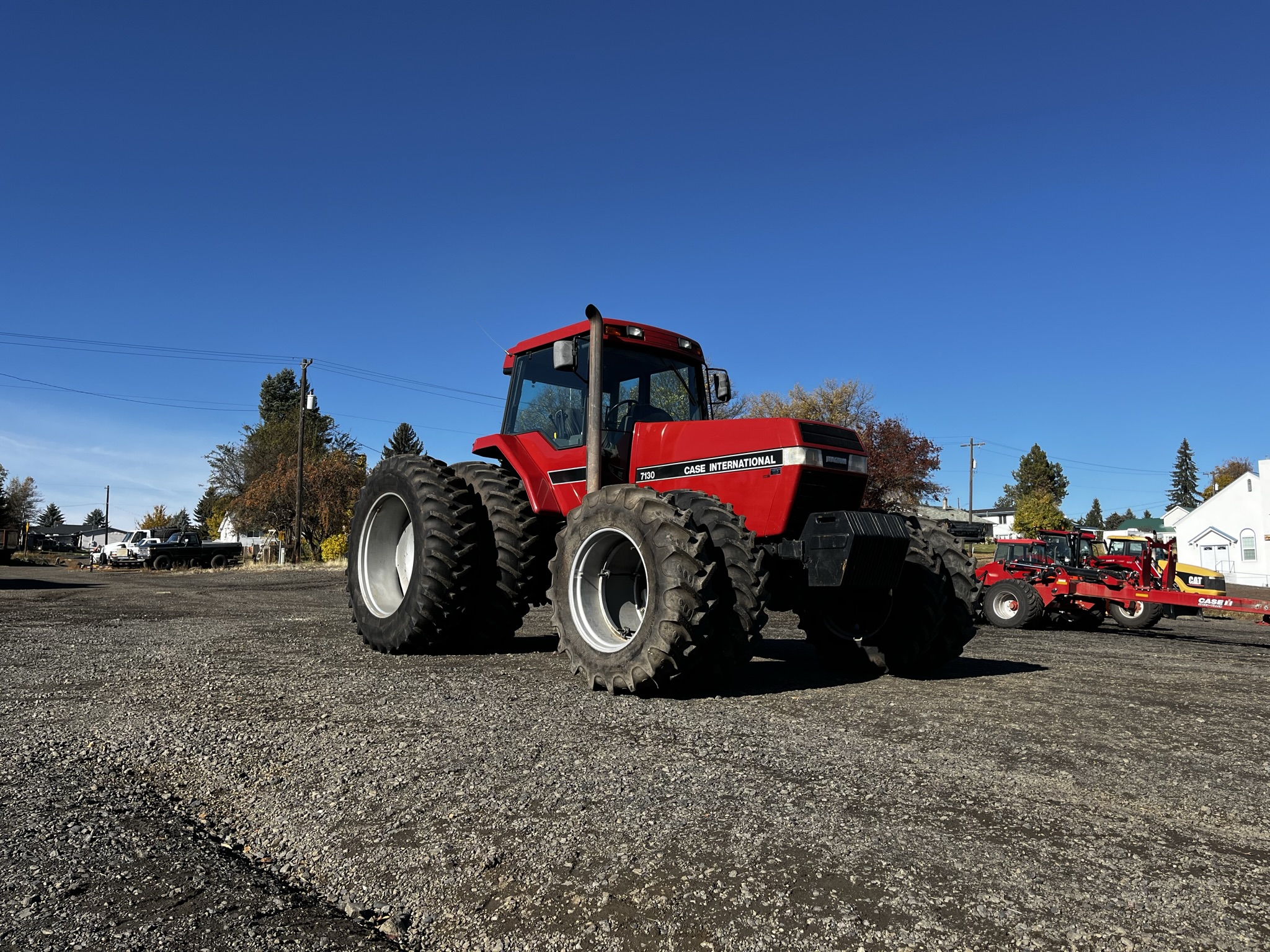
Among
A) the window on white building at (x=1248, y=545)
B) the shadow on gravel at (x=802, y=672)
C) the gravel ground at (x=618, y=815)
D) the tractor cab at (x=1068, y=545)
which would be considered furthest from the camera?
the window on white building at (x=1248, y=545)

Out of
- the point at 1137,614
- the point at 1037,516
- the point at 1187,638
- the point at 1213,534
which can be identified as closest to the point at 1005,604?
the point at 1137,614

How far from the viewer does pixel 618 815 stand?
9.36 feet

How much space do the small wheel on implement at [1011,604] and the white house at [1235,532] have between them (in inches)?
1191

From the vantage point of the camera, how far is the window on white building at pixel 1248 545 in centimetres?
3834

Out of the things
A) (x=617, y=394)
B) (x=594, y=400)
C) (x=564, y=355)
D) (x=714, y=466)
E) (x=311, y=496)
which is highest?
(x=311, y=496)

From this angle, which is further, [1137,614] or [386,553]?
[1137,614]

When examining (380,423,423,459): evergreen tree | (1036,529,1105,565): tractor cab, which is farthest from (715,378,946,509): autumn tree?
(380,423,423,459): evergreen tree

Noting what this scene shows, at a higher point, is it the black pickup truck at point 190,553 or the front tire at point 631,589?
the front tire at point 631,589

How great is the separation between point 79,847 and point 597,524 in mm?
3520

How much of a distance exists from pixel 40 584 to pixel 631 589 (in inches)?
802

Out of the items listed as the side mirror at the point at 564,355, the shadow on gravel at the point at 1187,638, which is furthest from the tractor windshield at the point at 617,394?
the shadow on gravel at the point at 1187,638

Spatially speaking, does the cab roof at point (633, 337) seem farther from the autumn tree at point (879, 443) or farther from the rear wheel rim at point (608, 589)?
the autumn tree at point (879, 443)

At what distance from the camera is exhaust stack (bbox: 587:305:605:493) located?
6348 mm

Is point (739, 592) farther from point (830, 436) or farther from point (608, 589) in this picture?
point (830, 436)
